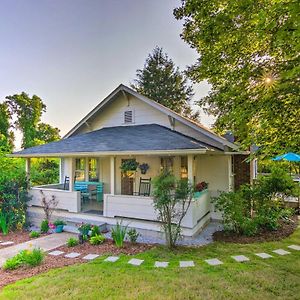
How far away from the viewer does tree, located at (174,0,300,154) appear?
495 cm

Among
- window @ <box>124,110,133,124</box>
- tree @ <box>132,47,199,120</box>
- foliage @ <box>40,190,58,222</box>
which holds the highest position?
tree @ <box>132,47,199,120</box>

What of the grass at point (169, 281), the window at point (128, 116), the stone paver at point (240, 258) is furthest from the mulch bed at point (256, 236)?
the window at point (128, 116)

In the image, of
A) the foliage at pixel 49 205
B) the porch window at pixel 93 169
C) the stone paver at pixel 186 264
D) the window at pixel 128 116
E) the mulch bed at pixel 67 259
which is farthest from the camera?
the porch window at pixel 93 169

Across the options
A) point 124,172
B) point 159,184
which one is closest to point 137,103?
point 124,172

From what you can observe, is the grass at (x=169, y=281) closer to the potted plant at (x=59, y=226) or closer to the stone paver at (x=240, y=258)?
the stone paver at (x=240, y=258)

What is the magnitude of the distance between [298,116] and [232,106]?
54.6 inches

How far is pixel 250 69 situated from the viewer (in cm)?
578

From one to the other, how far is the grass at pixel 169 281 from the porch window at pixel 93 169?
7.69 m

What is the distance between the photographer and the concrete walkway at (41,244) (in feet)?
24.4

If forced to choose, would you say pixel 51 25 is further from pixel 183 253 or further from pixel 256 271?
pixel 256 271

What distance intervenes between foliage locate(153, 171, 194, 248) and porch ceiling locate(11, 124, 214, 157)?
114cm

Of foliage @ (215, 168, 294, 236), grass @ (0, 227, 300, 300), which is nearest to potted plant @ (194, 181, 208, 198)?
foliage @ (215, 168, 294, 236)

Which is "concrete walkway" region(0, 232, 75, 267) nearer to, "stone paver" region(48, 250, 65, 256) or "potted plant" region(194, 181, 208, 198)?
"stone paver" region(48, 250, 65, 256)

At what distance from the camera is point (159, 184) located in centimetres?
746
